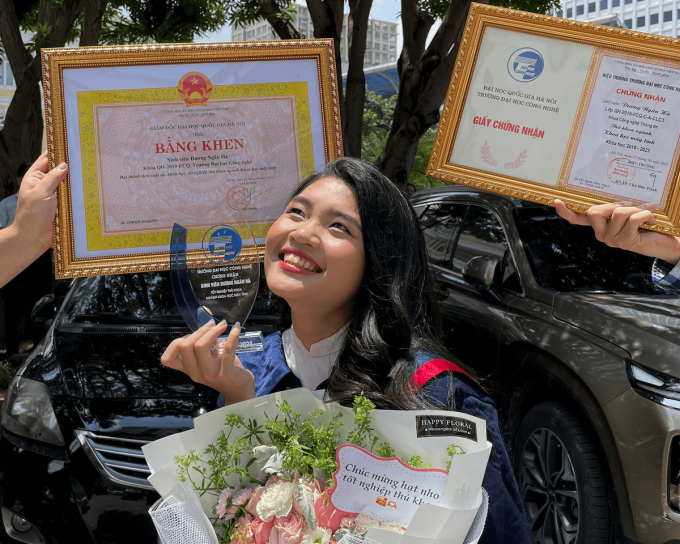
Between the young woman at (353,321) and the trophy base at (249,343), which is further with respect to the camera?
the trophy base at (249,343)

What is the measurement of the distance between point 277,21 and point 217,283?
578 cm

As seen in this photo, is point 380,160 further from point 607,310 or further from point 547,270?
point 607,310

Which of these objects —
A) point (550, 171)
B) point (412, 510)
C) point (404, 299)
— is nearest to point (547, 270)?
point (550, 171)

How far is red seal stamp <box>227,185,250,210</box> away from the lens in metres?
2.03

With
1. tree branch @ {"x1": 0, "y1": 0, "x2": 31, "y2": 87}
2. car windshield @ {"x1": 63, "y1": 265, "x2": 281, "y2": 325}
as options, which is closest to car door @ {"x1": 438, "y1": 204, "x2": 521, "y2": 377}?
car windshield @ {"x1": 63, "y1": 265, "x2": 281, "y2": 325}

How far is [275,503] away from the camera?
1.31 meters

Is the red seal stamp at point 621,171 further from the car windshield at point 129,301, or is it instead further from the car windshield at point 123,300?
the car windshield at point 123,300

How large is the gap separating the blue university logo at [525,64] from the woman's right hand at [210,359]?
1078mm

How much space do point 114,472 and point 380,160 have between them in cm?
415

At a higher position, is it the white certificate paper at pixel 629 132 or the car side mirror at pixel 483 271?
the white certificate paper at pixel 629 132

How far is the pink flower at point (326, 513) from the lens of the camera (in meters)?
1.31

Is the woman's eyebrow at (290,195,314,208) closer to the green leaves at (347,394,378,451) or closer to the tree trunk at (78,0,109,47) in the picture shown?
the green leaves at (347,394,378,451)

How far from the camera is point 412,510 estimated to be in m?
1.30

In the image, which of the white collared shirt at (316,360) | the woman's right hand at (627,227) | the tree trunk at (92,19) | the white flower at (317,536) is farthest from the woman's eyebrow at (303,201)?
the tree trunk at (92,19)
